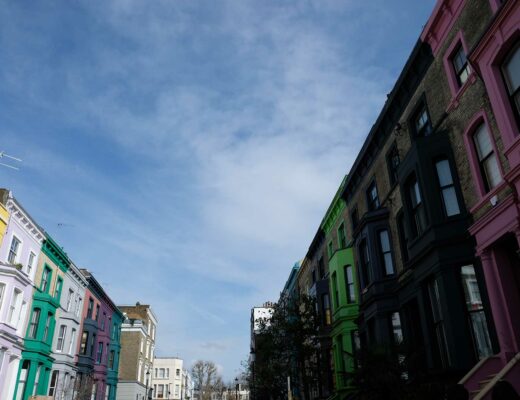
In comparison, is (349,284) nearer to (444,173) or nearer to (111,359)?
(444,173)

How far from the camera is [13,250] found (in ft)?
105

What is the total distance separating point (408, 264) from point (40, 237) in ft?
92.9

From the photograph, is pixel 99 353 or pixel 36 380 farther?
pixel 99 353

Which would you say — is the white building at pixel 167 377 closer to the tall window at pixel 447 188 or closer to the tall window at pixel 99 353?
the tall window at pixel 99 353

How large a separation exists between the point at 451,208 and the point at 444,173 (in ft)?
4.66

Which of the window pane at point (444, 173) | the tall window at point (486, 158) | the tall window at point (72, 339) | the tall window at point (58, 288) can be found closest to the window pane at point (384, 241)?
the window pane at point (444, 173)

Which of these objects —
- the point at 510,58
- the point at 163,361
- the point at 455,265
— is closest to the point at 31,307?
the point at 455,265

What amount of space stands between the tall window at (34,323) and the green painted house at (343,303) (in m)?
21.7

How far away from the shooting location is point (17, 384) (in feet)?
106

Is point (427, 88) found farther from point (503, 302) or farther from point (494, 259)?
point (503, 302)

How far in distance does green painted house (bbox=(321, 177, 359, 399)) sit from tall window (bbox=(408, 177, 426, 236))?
9198 millimetres

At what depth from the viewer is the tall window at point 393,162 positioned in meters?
22.1

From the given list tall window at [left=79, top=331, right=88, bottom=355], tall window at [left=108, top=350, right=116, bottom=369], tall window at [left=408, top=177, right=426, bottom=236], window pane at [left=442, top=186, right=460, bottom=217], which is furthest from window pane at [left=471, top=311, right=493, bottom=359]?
tall window at [left=108, top=350, right=116, bottom=369]

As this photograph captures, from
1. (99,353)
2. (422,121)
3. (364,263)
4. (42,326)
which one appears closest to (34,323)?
(42,326)
